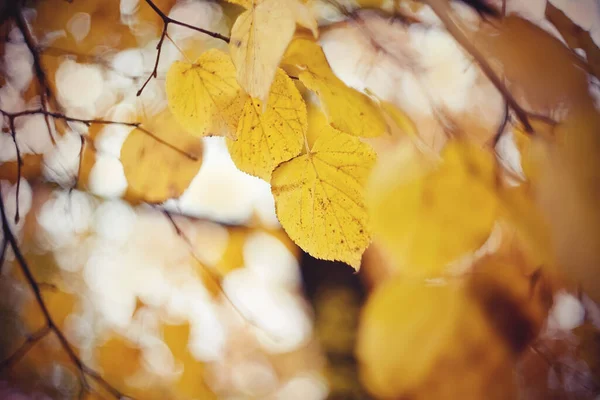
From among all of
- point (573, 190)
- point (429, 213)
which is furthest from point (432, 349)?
point (573, 190)

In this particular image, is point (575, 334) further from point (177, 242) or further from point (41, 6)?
point (41, 6)

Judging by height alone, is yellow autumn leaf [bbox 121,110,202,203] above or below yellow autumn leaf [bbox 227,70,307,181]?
below

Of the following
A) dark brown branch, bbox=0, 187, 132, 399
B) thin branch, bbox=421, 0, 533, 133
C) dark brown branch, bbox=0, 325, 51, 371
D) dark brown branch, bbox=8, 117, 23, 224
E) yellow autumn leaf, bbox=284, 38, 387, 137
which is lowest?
dark brown branch, bbox=0, 325, 51, 371

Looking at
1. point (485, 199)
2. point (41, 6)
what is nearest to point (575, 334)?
point (485, 199)

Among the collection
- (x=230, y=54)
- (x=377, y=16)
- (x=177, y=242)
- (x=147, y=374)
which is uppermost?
(x=377, y=16)

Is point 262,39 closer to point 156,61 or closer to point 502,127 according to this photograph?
point 156,61

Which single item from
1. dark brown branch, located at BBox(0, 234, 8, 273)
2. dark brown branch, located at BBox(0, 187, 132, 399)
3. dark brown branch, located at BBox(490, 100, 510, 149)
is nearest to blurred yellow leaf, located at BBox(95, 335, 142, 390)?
dark brown branch, located at BBox(0, 187, 132, 399)

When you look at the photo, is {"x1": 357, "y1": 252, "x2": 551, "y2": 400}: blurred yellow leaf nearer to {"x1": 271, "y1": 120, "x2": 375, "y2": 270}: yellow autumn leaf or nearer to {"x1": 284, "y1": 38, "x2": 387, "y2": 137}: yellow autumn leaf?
{"x1": 271, "y1": 120, "x2": 375, "y2": 270}: yellow autumn leaf

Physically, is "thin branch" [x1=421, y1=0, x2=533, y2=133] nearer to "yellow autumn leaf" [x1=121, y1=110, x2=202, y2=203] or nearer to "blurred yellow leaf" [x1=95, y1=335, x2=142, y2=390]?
"yellow autumn leaf" [x1=121, y1=110, x2=202, y2=203]

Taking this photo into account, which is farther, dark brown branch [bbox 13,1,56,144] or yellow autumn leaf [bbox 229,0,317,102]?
dark brown branch [bbox 13,1,56,144]
